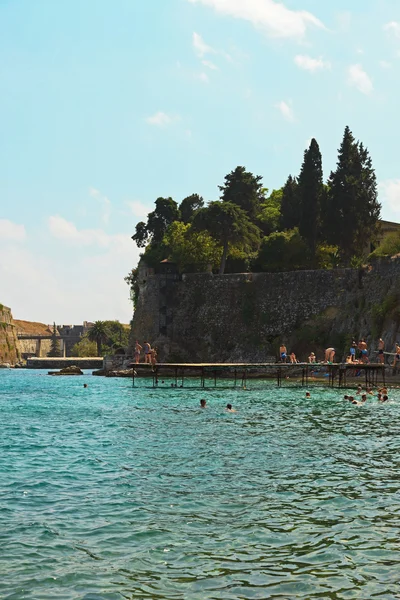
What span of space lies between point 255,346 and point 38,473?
48997mm

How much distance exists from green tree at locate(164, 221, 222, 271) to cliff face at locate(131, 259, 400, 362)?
5.61 ft

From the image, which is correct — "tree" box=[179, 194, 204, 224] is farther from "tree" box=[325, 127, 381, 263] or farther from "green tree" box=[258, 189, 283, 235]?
"tree" box=[325, 127, 381, 263]

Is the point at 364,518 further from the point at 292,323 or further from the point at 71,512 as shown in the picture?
the point at 292,323

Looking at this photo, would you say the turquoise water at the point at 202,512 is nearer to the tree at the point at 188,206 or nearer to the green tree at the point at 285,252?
the green tree at the point at 285,252

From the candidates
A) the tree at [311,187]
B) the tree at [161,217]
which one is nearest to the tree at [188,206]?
the tree at [161,217]

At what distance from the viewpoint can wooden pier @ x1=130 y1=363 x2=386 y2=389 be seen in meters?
47.0

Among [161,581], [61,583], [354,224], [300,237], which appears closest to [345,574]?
[161,581]

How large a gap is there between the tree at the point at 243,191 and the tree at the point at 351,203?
15.2m

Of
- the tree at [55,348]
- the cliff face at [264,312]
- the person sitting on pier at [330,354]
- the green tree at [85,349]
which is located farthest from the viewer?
the tree at [55,348]

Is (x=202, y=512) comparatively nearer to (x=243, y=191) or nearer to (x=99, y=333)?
(x=243, y=191)

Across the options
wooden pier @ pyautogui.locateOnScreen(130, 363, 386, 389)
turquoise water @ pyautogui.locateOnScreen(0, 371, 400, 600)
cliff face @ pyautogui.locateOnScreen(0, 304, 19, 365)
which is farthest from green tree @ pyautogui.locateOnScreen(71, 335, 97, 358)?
turquoise water @ pyautogui.locateOnScreen(0, 371, 400, 600)

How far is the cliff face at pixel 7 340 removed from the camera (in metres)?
136

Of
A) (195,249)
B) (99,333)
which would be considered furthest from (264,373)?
(99,333)

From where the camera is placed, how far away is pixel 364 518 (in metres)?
11.4
